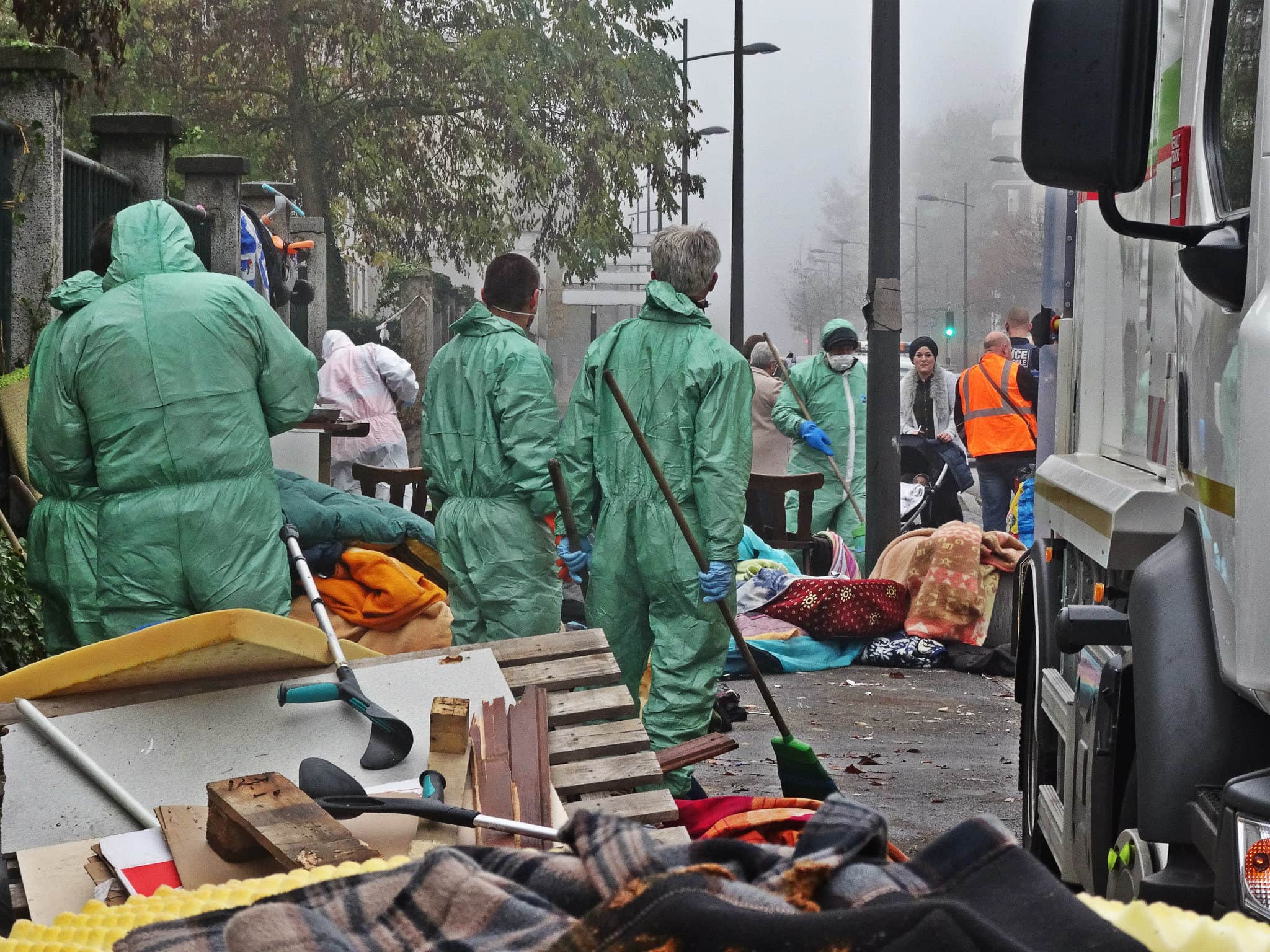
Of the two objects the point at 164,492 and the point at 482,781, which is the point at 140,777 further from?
the point at 164,492

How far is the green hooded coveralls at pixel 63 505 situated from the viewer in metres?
5.01

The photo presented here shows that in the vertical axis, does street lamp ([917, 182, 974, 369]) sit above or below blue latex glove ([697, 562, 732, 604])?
above

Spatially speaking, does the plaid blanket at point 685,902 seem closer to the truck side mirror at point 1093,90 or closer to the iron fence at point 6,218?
the truck side mirror at point 1093,90

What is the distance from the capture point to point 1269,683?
2.24 metres

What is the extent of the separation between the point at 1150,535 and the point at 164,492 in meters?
3.23

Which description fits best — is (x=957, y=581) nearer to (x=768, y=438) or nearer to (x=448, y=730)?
(x=768, y=438)

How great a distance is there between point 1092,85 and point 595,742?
4.95ft

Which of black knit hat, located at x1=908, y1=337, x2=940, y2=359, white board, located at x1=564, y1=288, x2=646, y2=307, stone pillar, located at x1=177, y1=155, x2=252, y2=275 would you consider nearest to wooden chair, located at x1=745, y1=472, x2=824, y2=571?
black knit hat, located at x1=908, y1=337, x2=940, y2=359

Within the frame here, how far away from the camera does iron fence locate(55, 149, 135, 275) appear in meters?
8.39

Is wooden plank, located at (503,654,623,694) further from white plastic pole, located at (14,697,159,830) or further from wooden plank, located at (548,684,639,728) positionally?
white plastic pole, located at (14,697,159,830)

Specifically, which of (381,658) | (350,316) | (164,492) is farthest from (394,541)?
(350,316)

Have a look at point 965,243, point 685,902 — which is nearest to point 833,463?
point 685,902

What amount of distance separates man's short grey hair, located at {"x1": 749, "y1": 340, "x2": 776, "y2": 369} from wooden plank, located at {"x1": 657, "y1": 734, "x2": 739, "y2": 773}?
983 cm

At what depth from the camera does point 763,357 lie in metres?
14.0
